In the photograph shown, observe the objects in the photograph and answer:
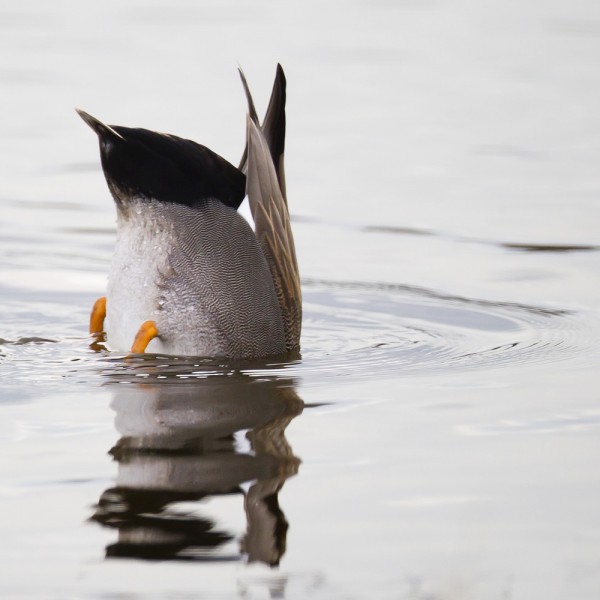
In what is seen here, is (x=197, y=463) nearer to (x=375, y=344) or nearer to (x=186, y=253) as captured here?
(x=186, y=253)

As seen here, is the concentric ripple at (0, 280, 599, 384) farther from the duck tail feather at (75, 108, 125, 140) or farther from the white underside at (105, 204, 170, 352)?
the duck tail feather at (75, 108, 125, 140)

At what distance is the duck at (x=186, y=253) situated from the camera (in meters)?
6.41

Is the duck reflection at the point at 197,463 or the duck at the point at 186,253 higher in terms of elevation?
the duck at the point at 186,253

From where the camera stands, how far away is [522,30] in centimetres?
1720

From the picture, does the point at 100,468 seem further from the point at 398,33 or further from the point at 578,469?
the point at 398,33

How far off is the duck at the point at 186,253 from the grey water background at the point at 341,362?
0.16m

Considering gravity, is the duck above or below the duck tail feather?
below

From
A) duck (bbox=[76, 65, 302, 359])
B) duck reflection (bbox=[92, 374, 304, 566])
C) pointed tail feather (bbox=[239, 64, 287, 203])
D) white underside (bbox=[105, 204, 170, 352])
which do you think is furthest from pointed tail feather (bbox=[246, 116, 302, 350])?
duck reflection (bbox=[92, 374, 304, 566])

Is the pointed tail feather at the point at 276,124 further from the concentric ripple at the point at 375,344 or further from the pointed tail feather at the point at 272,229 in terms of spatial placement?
the concentric ripple at the point at 375,344

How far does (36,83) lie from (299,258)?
590cm

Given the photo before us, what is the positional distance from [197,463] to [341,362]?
6.06 ft

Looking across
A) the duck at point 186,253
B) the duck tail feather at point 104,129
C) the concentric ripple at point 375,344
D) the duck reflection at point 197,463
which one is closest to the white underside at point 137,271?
the duck at point 186,253

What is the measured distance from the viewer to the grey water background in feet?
13.7

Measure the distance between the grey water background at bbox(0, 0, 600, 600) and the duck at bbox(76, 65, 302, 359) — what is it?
0.52 feet
